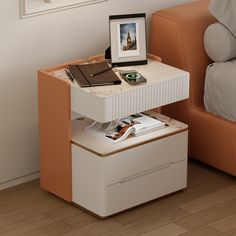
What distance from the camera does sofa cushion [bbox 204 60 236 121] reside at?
3787mm

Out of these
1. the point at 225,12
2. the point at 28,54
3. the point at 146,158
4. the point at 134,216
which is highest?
the point at 225,12

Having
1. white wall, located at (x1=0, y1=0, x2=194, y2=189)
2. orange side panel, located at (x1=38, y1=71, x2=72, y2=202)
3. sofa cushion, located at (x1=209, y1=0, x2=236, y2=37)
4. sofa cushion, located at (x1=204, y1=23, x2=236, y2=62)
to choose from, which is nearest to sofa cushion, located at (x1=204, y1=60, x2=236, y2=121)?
sofa cushion, located at (x1=204, y1=23, x2=236, y2=62)

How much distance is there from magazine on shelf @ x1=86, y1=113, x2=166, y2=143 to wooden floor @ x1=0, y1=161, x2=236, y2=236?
345 mm

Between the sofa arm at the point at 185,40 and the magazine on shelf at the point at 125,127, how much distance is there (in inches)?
15.9

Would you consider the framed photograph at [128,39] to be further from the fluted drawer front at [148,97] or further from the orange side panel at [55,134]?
the orange side panel at [55,134]

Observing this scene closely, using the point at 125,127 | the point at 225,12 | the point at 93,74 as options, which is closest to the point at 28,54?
the point at 93,74

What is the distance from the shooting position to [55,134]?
357 cm

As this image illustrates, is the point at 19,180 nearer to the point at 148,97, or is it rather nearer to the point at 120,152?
the point at 120,152

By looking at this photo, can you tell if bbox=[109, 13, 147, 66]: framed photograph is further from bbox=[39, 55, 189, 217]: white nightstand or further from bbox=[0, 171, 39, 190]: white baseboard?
bbox=[0, 171, 39, 190]: white baseboard

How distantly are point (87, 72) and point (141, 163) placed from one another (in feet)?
1.52

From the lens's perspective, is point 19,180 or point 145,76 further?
point 19,180

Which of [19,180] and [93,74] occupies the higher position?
[93,74]

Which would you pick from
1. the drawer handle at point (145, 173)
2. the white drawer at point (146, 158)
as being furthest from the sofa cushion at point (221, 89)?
the drawer handle at point (145, 173)

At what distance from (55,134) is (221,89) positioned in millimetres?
835
